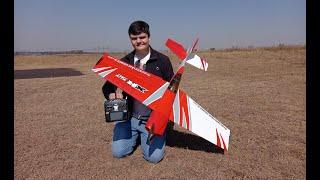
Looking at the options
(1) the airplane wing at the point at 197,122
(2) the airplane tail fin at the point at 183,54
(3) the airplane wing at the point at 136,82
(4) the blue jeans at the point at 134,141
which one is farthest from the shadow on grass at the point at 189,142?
(2) the airplane tail fin at the point at 183,54

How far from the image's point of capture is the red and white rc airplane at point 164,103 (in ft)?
17.6

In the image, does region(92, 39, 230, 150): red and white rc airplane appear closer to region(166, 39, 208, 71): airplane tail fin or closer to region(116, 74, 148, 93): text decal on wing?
region(116, 74, 148, 93): text decal on wing

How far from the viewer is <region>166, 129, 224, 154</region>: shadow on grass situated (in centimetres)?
611

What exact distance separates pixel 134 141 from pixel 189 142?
4.02 feet

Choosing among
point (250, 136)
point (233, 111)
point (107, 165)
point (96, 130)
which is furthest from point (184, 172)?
point (233, 111)

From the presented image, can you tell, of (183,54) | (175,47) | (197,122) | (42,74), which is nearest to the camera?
(197,122)

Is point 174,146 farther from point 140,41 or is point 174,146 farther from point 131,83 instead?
point 140,41

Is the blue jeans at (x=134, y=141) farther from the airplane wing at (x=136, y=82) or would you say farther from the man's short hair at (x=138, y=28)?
the man's short hair at (x=138, y=28)

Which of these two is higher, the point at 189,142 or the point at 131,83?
the point at 131,83

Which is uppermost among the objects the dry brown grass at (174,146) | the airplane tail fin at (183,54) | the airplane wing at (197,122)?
the airplane tail fin at (183,54)

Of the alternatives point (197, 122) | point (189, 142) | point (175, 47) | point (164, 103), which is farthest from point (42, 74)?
point (197, 122)

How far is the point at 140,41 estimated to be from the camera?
5.68 metres

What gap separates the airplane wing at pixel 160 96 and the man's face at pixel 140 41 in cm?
55
